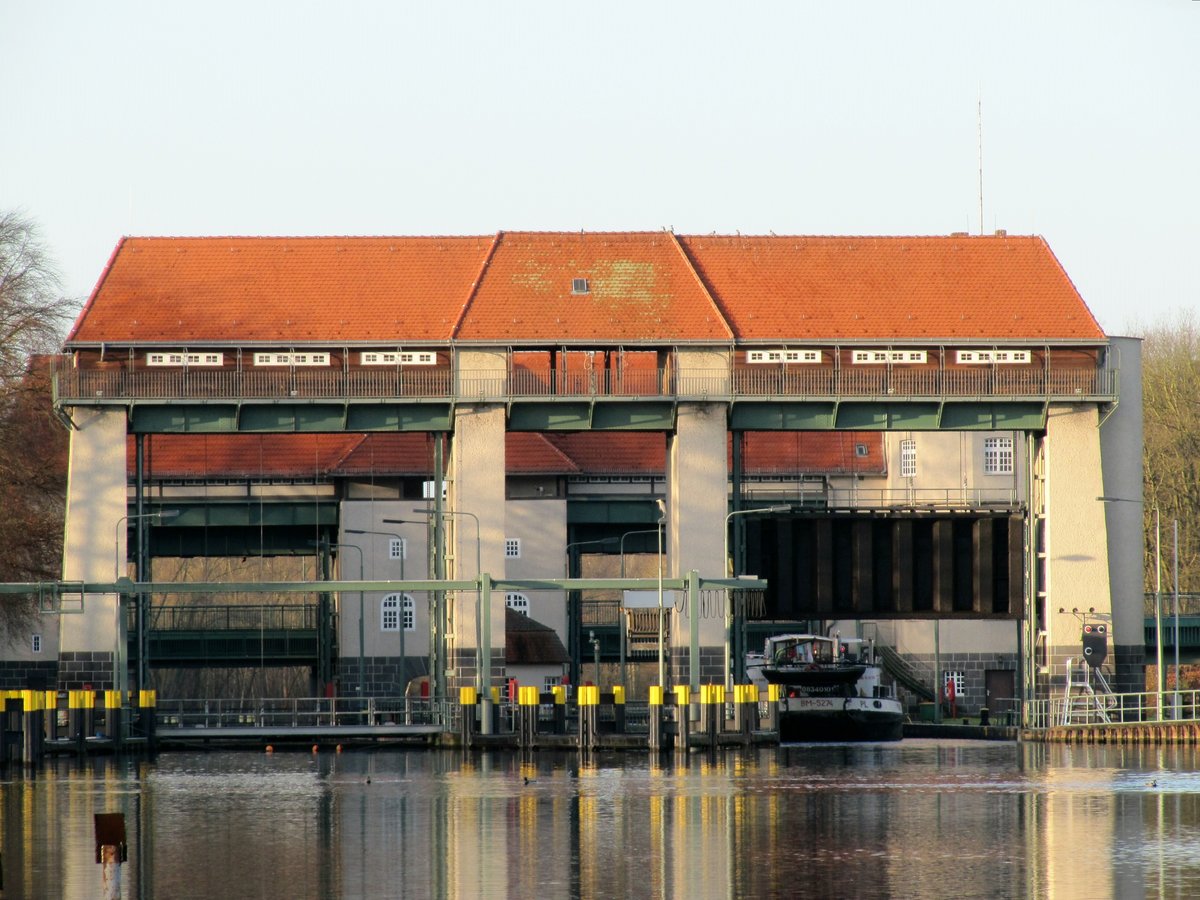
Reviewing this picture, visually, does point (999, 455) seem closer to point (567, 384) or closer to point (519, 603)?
point (519, 603)

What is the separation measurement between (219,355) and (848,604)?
22.3 meters

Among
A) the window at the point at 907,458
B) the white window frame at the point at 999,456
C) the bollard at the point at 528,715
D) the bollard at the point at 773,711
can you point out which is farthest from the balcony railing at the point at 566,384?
the white window frame at the point at 999,456

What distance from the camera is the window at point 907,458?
89812mm

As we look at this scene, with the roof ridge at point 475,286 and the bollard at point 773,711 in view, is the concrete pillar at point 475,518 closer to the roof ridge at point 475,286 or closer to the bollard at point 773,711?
the roof ridge at point 475,286

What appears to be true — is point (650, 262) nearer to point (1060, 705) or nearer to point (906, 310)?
point (906, 310)

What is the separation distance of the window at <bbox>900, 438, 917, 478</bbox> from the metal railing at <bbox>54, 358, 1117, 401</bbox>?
24700 millimetres

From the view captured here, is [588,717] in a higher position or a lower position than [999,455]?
lower

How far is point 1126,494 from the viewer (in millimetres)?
66938

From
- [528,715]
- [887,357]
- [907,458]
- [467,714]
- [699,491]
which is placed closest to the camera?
[528,715]

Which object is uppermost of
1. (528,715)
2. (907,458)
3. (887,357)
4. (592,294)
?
(592,294)

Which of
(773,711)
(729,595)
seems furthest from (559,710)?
(773,711)

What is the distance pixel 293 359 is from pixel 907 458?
35.1 m

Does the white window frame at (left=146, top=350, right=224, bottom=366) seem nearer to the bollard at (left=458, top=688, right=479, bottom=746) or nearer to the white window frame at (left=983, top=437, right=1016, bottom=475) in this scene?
the bollard at (left=458, top=688, right=479, bottom=746)

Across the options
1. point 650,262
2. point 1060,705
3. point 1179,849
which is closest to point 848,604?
point 1060,705
